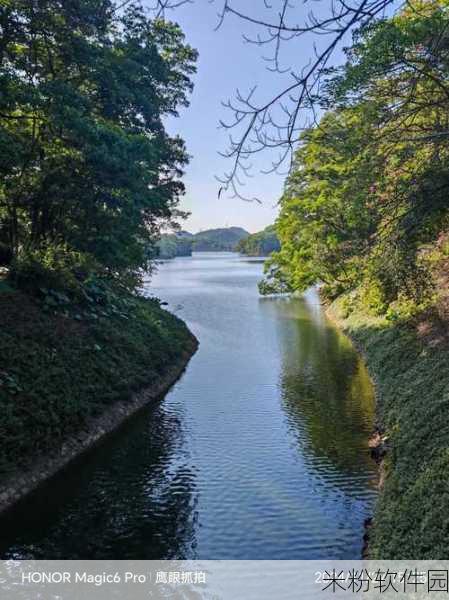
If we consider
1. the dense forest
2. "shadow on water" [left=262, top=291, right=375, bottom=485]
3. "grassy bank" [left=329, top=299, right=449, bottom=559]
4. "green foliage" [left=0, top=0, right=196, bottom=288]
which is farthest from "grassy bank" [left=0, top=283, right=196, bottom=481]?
"grassy bank" [left=329, top=299, right=449, bottom=559]

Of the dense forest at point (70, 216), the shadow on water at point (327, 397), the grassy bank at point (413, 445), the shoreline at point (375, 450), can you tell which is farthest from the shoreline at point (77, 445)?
the grassy bank at point (413, 445)

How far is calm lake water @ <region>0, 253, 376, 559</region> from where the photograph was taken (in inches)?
394

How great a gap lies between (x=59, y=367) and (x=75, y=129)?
798 centimetres

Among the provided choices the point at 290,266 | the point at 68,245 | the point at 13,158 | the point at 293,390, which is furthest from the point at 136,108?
the point at 290,266

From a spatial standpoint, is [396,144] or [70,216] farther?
[70,216]

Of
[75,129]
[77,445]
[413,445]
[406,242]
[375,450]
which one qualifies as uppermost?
[75,129]

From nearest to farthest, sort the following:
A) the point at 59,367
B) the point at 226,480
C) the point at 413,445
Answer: the point at 413,445, the point at 226,480, the point at 59,367

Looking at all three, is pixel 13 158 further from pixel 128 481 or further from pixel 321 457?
pixel 321 457

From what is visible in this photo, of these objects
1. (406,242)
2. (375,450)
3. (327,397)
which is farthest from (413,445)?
(327,397)

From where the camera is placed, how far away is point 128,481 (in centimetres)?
1291

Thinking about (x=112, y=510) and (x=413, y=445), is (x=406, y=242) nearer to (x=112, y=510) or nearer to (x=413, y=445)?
(x=413, y=445)

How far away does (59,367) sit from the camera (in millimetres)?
15945

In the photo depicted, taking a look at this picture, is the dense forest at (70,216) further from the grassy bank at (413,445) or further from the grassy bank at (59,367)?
the grassy bank at (413,445)

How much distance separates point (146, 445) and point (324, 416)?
247 inches
